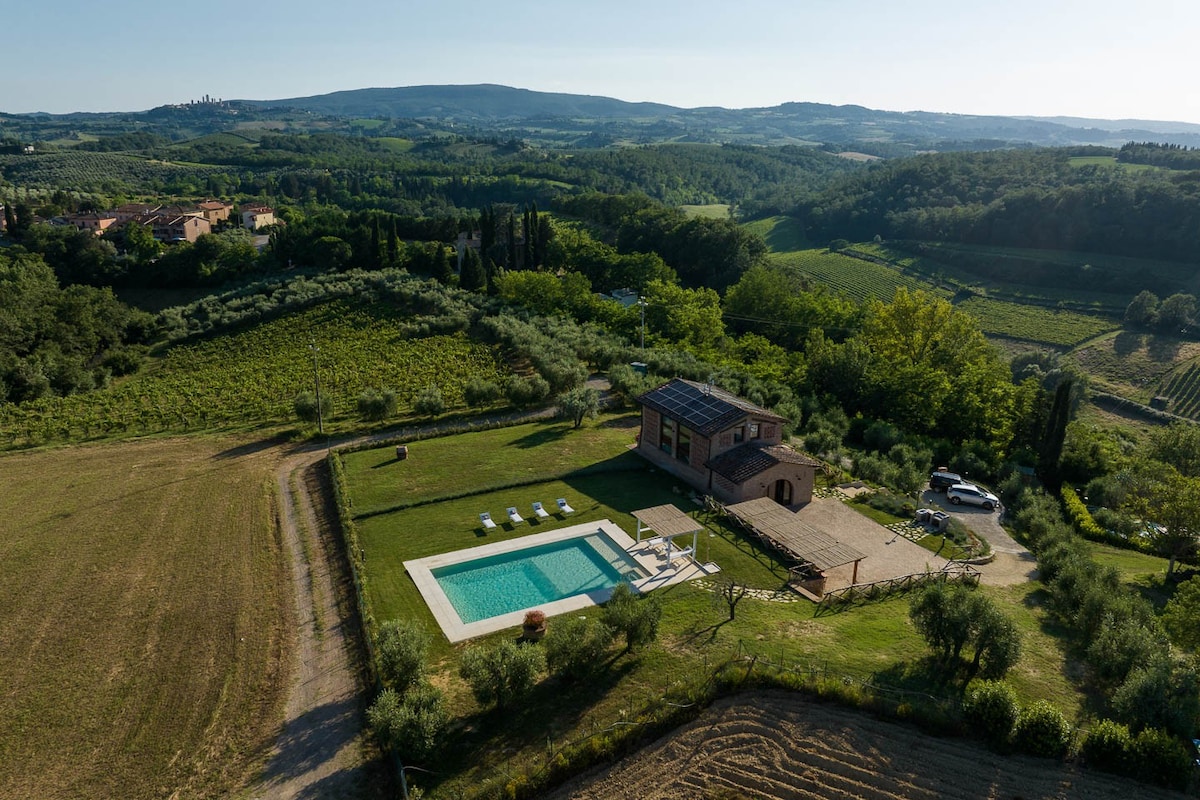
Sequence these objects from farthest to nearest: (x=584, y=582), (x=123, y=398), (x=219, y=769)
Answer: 1. (x=123, y=398)
2. (x=584, y=582)
3. (x=219, y=769)

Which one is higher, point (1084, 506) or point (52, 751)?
point (52, 751)

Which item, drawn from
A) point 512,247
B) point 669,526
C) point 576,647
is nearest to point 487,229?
point 512,247

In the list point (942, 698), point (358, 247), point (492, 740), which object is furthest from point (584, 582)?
point (358, 247)

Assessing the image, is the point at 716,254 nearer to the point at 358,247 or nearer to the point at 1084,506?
the point at 358,247

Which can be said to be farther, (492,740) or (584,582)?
(584,582)

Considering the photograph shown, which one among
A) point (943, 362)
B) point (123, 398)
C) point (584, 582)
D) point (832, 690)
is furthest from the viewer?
point (943, 362)

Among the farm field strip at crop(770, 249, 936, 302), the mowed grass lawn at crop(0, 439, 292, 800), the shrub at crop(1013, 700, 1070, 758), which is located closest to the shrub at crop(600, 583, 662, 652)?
the shrub at crop(1013, 700, 1070, 758)

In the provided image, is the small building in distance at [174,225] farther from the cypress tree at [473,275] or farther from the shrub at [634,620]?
the shrub at [634,620]

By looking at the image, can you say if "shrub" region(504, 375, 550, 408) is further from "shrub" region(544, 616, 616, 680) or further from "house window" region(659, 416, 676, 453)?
"shrub" region(544, 616, 616, 680)
